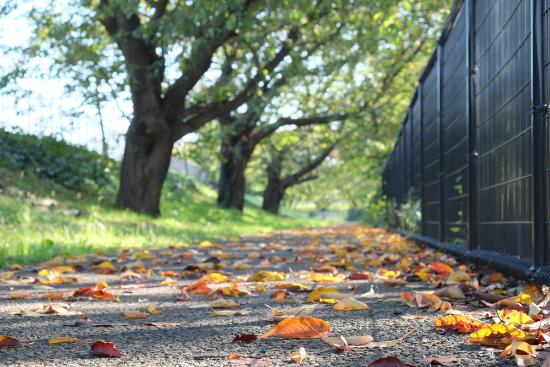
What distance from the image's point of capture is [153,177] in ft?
50.6

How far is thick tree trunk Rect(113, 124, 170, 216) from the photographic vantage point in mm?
15185

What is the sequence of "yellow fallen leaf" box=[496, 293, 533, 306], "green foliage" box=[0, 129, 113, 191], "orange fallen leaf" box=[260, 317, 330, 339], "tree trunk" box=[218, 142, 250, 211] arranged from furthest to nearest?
"tree trunk" box=[218, 142, 250, 211] → "green foliage" box=[0, 129, 113, 191] → "yellow fallen leaf" box=[496, 293, 533, 306] → "orange fallen leaf" box=[260, 317, 330, 339]

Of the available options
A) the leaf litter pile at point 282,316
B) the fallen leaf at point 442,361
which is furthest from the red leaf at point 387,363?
the fallen leaf at point 442,361

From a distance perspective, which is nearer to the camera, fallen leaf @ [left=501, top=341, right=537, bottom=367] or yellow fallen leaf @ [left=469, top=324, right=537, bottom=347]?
fallen leaf @ [left=501, top=341, right=537, bottom=367]

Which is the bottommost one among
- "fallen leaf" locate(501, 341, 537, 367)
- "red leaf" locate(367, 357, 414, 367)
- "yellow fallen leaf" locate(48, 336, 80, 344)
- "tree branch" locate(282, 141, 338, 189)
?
"yellow fallen leaf" locate(48, 336, 80, 344)

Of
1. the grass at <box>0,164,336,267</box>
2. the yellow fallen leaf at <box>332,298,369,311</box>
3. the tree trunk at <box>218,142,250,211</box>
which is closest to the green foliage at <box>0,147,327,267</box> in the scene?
the grass at <box>0,164,336,267</box>

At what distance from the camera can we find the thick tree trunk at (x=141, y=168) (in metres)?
15.2

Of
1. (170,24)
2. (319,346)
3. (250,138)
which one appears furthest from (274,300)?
(250,138)

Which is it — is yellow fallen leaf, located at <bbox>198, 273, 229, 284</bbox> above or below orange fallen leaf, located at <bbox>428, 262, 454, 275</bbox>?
below

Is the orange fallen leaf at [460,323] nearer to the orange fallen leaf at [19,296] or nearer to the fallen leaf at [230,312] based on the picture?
the fallen leaf at [230,312]

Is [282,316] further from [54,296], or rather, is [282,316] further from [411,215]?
[411,215]

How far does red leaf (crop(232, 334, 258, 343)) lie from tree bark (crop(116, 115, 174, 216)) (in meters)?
12.7

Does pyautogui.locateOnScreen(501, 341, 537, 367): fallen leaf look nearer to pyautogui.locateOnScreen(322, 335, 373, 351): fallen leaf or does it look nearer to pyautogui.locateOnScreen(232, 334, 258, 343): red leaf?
pyautogui.locateOnScreen(322, 335, 373, 351): fallen leaf

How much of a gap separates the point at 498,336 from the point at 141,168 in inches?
525
